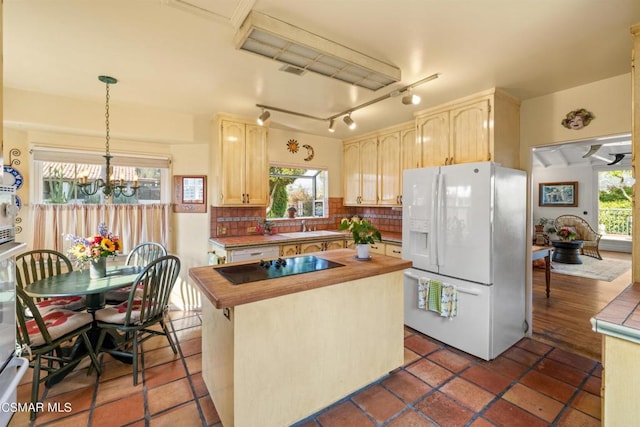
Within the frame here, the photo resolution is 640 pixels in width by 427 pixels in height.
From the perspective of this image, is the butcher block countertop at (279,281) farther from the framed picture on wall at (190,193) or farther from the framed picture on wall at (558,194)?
the framed picture on wall at (558,194)

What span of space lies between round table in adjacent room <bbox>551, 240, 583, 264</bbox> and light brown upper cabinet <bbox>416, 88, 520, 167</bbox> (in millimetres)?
4920

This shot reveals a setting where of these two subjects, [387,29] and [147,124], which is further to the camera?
[147,124]

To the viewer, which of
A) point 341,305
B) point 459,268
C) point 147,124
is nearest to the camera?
point 341,305

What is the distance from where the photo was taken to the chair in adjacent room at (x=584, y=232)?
6934 millimetres

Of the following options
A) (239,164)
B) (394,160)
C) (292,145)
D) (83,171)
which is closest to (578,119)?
(394,160)

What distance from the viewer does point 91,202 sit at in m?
3.37

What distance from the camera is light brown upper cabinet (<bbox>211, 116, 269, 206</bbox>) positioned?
353 centimetres

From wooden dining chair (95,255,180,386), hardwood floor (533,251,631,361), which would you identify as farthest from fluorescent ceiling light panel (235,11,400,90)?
hardwood floor (533,251,631,361)

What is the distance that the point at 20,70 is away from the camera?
2.36m

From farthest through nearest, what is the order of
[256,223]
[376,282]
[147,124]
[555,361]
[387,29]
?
[256,223], [147,124], [555,361], [376,282], [387,29]

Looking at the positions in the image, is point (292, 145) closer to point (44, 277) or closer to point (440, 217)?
point (440, 217)

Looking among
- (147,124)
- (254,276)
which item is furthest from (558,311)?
(147,124)

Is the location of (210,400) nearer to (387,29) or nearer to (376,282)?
(376,282)

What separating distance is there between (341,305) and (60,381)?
90.3 inches
